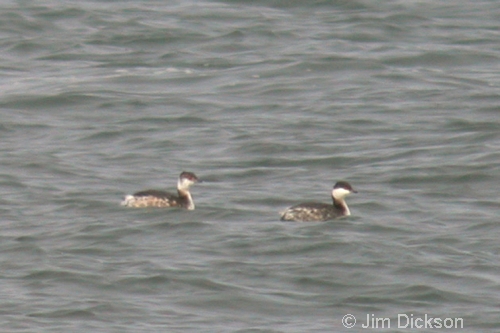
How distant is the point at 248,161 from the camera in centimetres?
1694

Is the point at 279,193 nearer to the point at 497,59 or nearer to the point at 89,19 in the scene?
the point at 497,59

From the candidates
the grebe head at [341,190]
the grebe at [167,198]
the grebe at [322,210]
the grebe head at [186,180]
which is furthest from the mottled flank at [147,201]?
the grebe head at [341,190]

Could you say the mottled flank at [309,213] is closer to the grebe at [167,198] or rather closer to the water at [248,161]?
the water at [248,161]

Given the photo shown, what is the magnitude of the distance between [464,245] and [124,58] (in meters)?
9.84

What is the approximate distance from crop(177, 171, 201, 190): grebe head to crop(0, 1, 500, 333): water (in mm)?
325

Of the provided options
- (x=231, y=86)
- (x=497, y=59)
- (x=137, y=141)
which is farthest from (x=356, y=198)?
(x=497, y=59)

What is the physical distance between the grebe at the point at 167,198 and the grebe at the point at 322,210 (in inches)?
42.8

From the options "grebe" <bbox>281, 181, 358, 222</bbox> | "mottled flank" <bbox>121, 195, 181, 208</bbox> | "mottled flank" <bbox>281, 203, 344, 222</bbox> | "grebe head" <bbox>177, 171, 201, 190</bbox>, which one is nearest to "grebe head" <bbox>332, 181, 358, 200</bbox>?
"grebe" <bbox>281, 181, 358, 222</bbox>

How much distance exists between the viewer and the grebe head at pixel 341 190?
567 inches

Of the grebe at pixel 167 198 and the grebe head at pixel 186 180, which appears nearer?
the grebe at pixel 167 198

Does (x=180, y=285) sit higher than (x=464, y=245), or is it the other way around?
(x=464, y=245)

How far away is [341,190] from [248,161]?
2.69 metres

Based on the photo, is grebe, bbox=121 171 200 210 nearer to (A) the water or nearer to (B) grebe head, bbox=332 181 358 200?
(A) the water

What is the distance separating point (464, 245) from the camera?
13.5m
